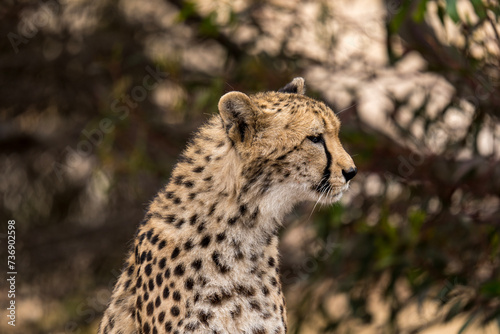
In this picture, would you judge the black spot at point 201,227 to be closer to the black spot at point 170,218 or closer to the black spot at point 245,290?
the black spot at point 170,218

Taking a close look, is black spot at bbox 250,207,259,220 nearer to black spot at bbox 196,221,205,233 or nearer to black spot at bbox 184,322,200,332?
black spot at bbox 196,221,205,233

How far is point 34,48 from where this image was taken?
24.3 ft

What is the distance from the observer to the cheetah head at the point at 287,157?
2918mm

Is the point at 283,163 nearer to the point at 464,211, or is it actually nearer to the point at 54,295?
the point at 464,211

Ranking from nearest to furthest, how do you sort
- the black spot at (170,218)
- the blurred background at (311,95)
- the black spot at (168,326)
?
the black spot at (168,326), the black spot at (170,218), the blurred background at (311,95)

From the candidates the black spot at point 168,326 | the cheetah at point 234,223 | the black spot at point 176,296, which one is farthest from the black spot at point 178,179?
the black spot at point 168,326

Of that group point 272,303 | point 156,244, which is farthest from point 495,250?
point 156,244

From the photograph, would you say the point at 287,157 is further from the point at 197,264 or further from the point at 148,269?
the point at 148,269

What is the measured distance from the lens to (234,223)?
2.93 metres

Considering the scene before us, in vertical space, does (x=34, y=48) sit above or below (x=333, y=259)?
below

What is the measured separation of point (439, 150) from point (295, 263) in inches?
71.1

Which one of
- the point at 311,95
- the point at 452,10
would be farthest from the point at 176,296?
the point at 311,95

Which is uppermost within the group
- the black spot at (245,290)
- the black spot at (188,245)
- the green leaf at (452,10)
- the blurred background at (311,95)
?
the green leaf at (452,10)

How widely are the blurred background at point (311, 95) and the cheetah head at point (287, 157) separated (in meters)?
1.40
